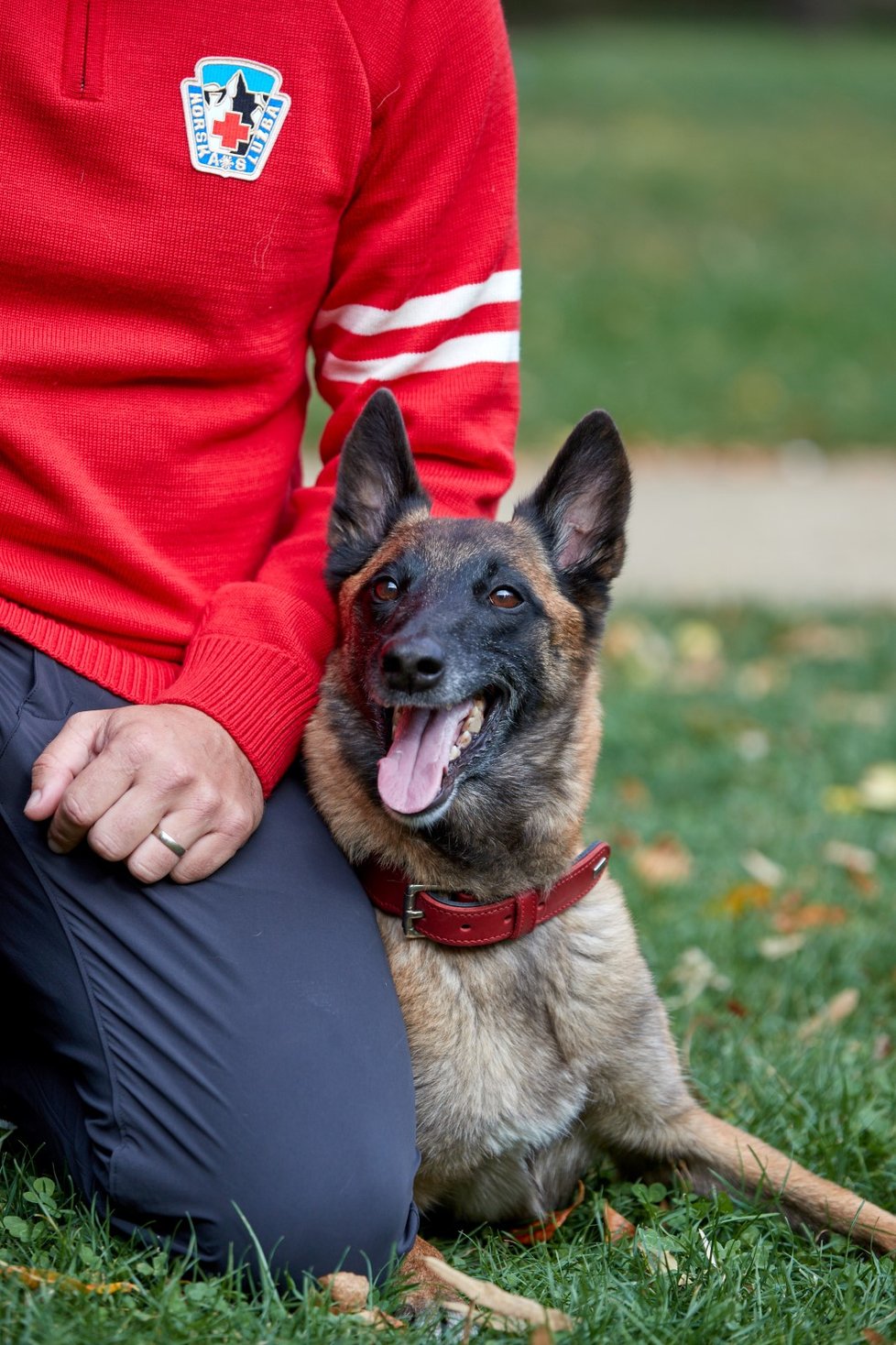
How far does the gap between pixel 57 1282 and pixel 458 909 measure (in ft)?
2.60

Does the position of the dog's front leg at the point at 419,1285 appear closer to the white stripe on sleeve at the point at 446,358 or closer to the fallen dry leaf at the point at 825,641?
the white stripe on sleeve at the point at 446,358

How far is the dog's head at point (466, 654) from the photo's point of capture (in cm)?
236

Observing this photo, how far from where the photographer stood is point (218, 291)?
7.86 feet

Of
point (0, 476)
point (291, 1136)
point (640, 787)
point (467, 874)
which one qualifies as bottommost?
point (640, 787)

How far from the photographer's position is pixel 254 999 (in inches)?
86.4

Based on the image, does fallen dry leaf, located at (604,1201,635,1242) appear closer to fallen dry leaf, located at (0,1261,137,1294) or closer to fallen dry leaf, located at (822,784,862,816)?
fallen dry leaf, located at (0,1261,137,1294)

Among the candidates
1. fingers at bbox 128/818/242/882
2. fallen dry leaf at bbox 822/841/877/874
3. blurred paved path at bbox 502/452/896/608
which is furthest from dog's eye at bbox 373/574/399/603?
blurred paved path at bbox 502/452/896/608

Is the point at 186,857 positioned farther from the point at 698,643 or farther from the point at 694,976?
the point at 698,643

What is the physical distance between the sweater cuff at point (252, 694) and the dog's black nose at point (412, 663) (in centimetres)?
23

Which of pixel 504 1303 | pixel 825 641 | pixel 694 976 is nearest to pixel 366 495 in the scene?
pixel 504 1303

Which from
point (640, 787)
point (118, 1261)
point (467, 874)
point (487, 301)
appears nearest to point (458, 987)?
point (467, 874)

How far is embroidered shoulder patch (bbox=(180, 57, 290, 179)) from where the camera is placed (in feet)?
7.68

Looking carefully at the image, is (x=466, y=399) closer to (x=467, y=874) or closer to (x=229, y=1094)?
(x=467, y=874)

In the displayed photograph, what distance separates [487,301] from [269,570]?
24.3 inches
